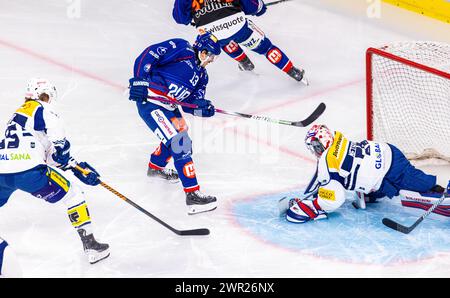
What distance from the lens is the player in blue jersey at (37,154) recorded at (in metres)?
4.79

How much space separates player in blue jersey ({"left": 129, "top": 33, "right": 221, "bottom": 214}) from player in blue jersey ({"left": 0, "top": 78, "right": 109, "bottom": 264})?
739 mm

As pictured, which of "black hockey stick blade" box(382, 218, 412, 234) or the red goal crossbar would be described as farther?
the red goal crossbar

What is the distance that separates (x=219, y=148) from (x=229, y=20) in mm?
991

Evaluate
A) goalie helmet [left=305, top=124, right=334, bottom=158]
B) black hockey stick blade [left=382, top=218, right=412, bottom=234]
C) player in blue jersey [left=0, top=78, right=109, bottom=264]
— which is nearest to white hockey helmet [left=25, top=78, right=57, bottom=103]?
player in blue jersey [left=0, top=78, right=109, bottom=264]

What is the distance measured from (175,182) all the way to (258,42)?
1.54 m

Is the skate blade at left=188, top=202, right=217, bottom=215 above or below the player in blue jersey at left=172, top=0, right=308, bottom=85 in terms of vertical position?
below

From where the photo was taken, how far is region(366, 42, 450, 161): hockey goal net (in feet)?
18.9

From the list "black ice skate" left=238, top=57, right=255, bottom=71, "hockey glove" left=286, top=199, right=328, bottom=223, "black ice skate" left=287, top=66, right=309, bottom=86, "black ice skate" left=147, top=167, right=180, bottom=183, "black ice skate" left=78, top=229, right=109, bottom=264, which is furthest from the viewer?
"black ice skate" left=238, top=57, right=255, bottom=71

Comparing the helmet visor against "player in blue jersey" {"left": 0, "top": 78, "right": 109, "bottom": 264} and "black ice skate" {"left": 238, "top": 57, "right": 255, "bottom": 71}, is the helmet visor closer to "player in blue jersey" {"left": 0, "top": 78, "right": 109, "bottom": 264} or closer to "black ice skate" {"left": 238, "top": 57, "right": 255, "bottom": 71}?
"player in blue jersey" {"left": 0, "top": 78, "right": 109, "bottom": 264}

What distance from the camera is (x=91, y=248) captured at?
5027mm

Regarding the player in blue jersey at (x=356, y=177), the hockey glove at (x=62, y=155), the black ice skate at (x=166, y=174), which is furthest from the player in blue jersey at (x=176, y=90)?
the hockey glove at (x=62, y=155)

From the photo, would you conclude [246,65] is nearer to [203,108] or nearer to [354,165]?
[203,108]

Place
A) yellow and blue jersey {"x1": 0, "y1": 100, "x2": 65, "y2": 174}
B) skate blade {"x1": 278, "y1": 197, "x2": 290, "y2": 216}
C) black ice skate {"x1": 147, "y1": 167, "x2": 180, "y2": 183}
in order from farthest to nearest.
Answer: black ice skate {"x1": 147, "y1": 167, "x2": 180, "y2": 183}, skate blade {"x1": 278, "y1": 197, "x2": 290, "y2": 216}, yellow and blue jersey {"x1": 0, "y1": 100, "x2": 65, "y2": 174}
